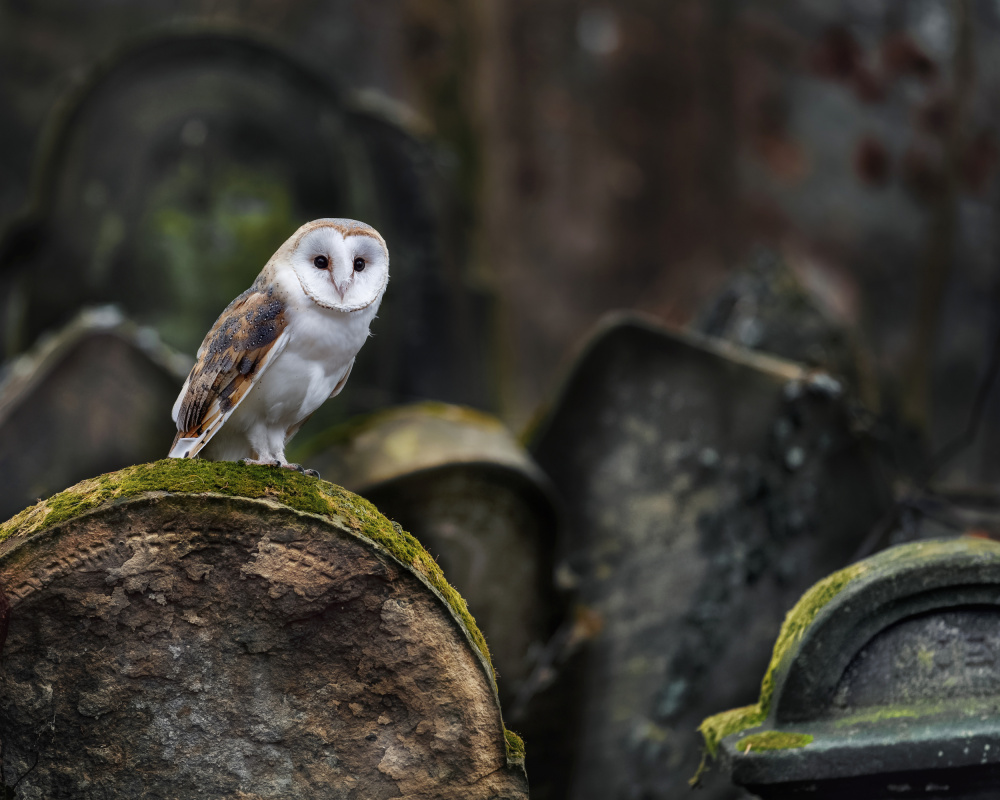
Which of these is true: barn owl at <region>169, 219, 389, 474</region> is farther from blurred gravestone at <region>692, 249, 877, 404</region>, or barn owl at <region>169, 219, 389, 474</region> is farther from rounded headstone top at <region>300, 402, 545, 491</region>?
blurred gravestone at <region>692, 249, 877, 404</region>

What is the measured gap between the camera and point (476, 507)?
11.1 feet

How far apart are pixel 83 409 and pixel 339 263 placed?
209 cm

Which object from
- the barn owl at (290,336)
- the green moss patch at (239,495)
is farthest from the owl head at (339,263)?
the green moss patch at (239,495)

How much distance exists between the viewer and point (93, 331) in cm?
349

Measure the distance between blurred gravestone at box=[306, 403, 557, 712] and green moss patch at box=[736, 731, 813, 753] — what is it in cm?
138

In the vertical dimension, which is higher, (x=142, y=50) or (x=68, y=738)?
(x=142, y=50)

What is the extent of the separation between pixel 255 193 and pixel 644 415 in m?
2.70

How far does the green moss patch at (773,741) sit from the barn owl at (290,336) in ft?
3.82

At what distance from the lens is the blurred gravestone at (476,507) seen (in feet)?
10.8

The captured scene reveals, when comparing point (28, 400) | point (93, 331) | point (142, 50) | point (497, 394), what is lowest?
point (497, 394)

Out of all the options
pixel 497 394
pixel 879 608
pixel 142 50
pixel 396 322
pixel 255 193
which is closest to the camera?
pixel 879 608

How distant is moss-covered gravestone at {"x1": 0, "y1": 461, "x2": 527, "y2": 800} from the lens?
169 centimetres

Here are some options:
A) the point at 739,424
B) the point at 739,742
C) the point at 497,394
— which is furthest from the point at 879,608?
the point at 497,394

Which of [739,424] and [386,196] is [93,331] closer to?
[739,424]
